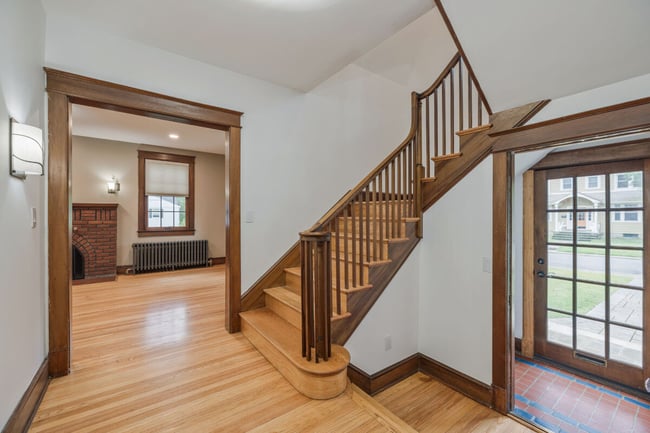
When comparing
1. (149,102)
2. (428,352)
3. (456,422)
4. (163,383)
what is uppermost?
(149,102)

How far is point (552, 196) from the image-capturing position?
3205mm

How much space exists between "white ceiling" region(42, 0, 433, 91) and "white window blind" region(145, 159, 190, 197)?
446cm

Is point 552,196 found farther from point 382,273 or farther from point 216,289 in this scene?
point 216,289

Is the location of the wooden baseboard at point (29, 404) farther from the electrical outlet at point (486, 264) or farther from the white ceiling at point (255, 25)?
the electrical outlet at point (486, 264)

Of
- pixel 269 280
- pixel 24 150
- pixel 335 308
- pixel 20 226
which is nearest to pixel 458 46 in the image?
pixel 335 308

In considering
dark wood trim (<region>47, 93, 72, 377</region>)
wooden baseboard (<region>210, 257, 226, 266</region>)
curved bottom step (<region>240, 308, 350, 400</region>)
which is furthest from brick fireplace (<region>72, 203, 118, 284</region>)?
curved bottom step (<region>240, 308, 350, 400</region>)

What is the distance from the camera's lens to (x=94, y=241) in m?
5.51

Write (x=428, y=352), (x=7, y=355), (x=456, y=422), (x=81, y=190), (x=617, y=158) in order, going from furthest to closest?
1. (x=81, y=190)
2. (x=428, y=352)
3. (x=617, y=158)
4. (x=456, y=422)
5. (x=7, y=355)

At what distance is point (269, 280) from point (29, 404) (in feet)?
6.42

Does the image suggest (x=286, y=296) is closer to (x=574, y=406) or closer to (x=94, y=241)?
(x=574, y=406)

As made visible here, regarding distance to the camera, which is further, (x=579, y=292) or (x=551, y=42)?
(x=579, y=292)

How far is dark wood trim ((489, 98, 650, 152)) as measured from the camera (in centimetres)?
172

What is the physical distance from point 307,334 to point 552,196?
315 cm

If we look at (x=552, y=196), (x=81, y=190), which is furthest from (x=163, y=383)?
(x=81, y=190)
